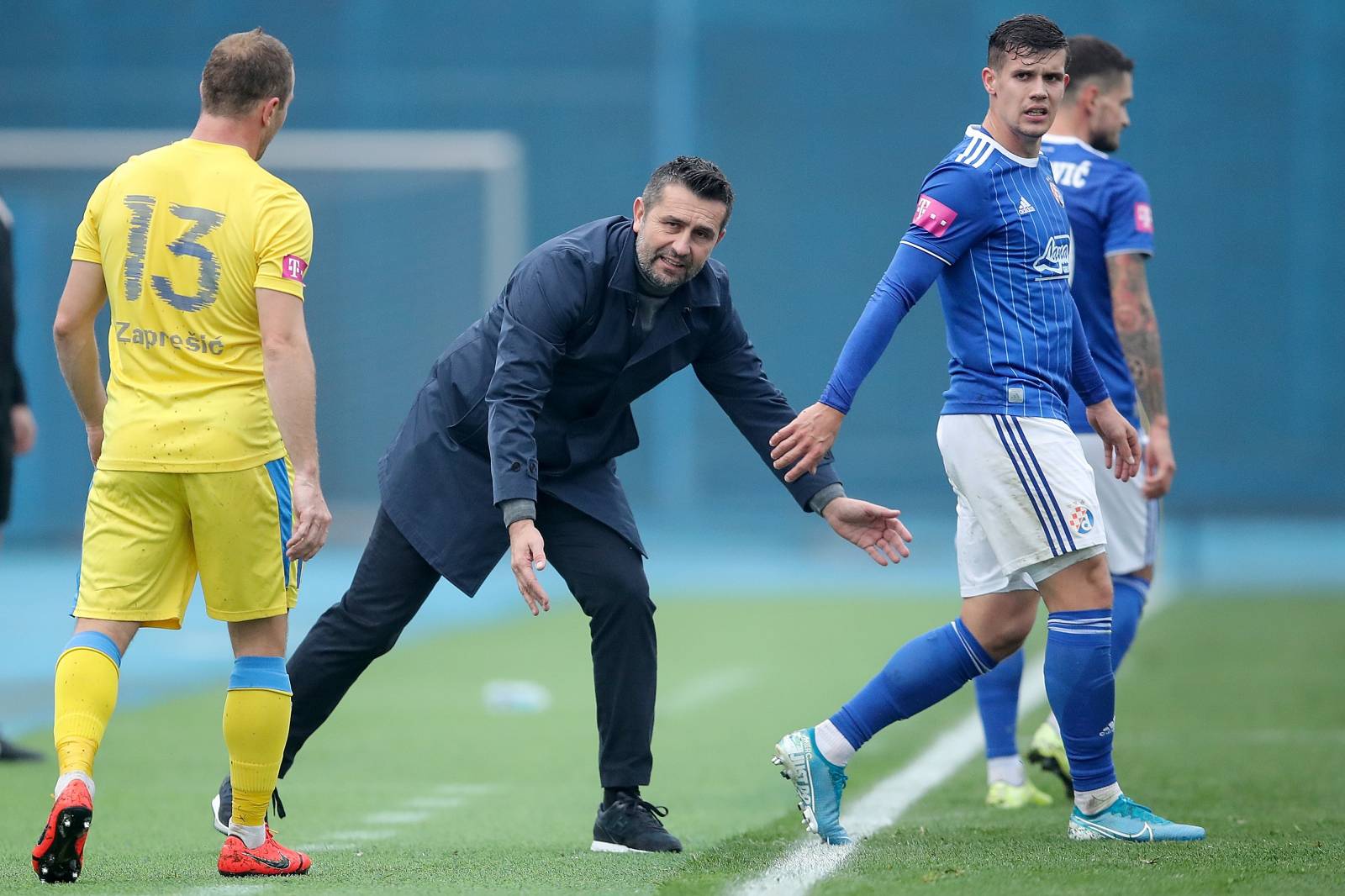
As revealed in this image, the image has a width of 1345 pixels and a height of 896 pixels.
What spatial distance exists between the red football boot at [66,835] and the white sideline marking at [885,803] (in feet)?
4.75

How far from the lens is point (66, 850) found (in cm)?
398

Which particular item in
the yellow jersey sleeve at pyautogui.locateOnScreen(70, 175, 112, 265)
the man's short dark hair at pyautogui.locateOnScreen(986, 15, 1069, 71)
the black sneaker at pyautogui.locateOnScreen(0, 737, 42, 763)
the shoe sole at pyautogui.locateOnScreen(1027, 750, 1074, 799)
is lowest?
the black sneaker at pyautogui.locateOnScreen(0, 737, 42, 763)

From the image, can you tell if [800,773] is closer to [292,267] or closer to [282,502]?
[282,502]

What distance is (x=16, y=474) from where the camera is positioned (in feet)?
59.7

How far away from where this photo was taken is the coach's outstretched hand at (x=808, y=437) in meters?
4.39

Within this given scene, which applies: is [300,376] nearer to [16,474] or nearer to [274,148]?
[274,148]

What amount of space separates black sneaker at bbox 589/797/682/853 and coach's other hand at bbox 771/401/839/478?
3.28 feet

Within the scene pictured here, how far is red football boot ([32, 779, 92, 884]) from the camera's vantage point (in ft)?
12.8

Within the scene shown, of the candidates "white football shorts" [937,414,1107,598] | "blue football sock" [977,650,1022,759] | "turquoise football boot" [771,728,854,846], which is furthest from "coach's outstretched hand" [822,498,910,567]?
"blue football sock" [977,650,1022,759]

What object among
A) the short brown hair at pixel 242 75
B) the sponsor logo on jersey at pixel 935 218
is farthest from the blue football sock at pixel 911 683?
the short brown hair at pixel 242 75

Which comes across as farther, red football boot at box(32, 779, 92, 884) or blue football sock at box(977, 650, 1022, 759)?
blue football sock at box(977, 650, 1022, 759)

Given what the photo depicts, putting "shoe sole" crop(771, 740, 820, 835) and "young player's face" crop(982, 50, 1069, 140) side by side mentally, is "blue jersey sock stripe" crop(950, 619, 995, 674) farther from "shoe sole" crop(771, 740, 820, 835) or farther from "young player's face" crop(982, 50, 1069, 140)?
"young player's face" crop(982, 50, 1069, 140)

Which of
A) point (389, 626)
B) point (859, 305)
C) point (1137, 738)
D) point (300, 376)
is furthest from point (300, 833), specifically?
point (859, 305)

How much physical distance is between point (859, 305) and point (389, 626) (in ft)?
57.8
